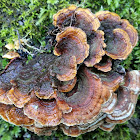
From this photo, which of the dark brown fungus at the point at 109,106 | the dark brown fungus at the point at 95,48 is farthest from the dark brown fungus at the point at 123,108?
the dark brown fungus at the point at 95,48

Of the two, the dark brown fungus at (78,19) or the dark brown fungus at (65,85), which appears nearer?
the dark brown fungus at (65,85)

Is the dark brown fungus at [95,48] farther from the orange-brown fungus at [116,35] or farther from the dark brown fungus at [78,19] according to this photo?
the orange-brown fungus at [116,35]

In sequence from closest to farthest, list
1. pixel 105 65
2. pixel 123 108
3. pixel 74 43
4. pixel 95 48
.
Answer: pixel 74 43 → pixel 95 48 → pixel 105 65 → pixel 123 108

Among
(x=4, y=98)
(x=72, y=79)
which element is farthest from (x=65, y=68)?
(x=4, y=98)

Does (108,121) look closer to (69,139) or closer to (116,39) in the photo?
(69,139)

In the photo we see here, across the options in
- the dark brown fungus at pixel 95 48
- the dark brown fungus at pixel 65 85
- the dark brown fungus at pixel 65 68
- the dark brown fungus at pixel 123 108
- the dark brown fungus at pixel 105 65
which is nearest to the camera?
the dark brown fungus at pixel 65 68

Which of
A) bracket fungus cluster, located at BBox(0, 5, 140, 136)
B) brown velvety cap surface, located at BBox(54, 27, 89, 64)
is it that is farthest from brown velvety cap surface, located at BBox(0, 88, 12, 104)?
brown velvety cap surface, located at BBox(54, 27, 89, 64)

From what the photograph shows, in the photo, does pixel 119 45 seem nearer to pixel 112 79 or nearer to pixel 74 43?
pixel 112 79

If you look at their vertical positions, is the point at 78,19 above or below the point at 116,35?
above

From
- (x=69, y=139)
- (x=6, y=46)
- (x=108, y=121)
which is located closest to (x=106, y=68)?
(x=108, y=121)
